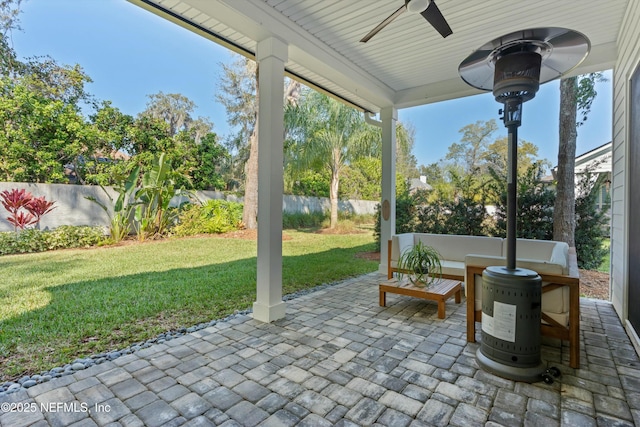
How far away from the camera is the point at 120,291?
445cm

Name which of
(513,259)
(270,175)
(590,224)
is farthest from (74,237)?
(590,224)

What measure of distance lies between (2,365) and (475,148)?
10.7 m

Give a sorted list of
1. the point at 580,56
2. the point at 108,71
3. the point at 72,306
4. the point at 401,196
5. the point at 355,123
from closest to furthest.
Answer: the point at 580,56, the point at 72,306, the point at 401,196, the point at 355,123, the point at 108,71

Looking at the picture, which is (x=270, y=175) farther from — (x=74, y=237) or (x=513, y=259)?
(x=74, y=237)

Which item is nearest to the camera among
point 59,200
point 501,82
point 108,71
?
point 501,82

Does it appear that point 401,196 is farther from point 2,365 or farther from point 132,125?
point 132,125

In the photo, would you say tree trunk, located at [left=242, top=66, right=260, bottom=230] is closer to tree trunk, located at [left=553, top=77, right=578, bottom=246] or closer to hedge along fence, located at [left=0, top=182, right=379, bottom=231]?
hedge along fence, located at [left=0, top=182, right=379, bottom=231]

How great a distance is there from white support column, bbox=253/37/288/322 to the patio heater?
6.36 ft

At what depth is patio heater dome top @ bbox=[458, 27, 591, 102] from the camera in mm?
2037

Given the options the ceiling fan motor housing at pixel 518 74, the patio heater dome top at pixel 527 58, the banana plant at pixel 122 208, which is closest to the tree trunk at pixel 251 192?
the banana plant at pixel 122 208

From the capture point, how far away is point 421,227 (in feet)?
24.5

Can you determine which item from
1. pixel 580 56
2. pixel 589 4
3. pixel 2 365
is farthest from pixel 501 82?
pixel 2 365

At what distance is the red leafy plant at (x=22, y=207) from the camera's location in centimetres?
632

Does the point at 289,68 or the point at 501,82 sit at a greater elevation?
the point at 289,68
